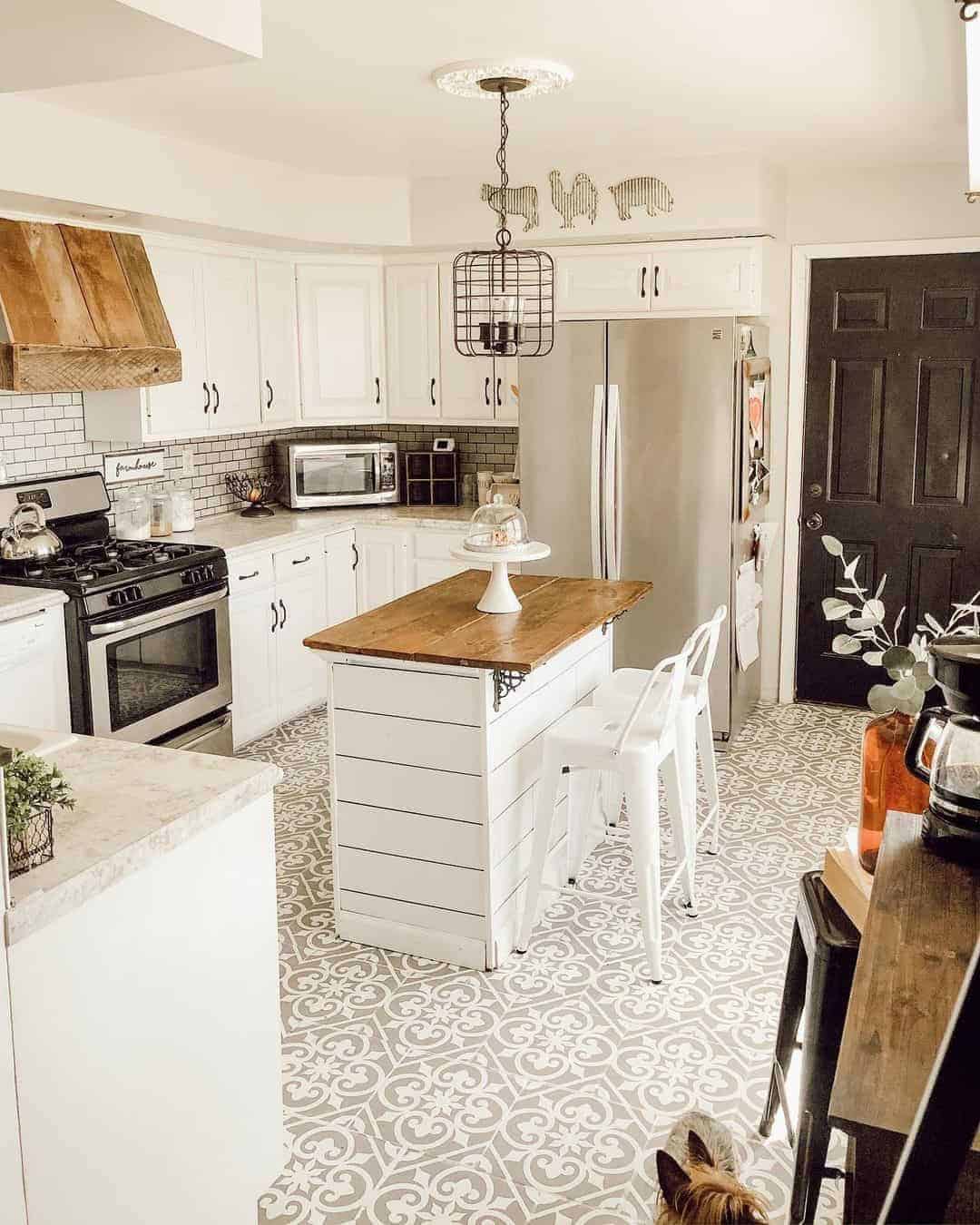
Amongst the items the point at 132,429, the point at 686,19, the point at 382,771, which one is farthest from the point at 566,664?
the point at 132,429

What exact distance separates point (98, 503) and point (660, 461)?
237 centimetres

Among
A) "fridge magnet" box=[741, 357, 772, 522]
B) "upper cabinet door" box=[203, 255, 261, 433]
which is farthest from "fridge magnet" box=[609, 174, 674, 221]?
"upper cabinet door" box=[203, 255, 261, 433]

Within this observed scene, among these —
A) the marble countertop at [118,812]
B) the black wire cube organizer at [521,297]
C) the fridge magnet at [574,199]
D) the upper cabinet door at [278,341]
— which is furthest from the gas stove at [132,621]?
the fridge magnet at [574,199]

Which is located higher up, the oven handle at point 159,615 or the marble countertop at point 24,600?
the marble countertop at point 24,600

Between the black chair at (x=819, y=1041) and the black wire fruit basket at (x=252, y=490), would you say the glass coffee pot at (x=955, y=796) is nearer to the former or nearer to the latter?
the black chair at (x=819, y=1041)

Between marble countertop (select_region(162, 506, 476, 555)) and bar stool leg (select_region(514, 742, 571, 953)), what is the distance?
6.72ft

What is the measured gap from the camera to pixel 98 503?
16.0ft

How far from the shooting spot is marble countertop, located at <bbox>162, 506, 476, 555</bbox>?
16.6 ft

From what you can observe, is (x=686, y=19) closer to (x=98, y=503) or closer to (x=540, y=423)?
(x=540, y=423)

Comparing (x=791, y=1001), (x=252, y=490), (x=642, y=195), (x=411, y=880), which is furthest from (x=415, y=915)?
(x=642, y=195)

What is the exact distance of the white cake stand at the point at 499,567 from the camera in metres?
3.45

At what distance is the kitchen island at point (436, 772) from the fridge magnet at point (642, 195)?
231 centimetres

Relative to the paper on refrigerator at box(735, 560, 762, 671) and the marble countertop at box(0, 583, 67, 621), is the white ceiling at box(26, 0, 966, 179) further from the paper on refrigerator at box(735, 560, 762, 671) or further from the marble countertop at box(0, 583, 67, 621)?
the paper on refrigerator at box(735, 560, 762, 671)

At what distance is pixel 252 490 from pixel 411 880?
293 centimetres
